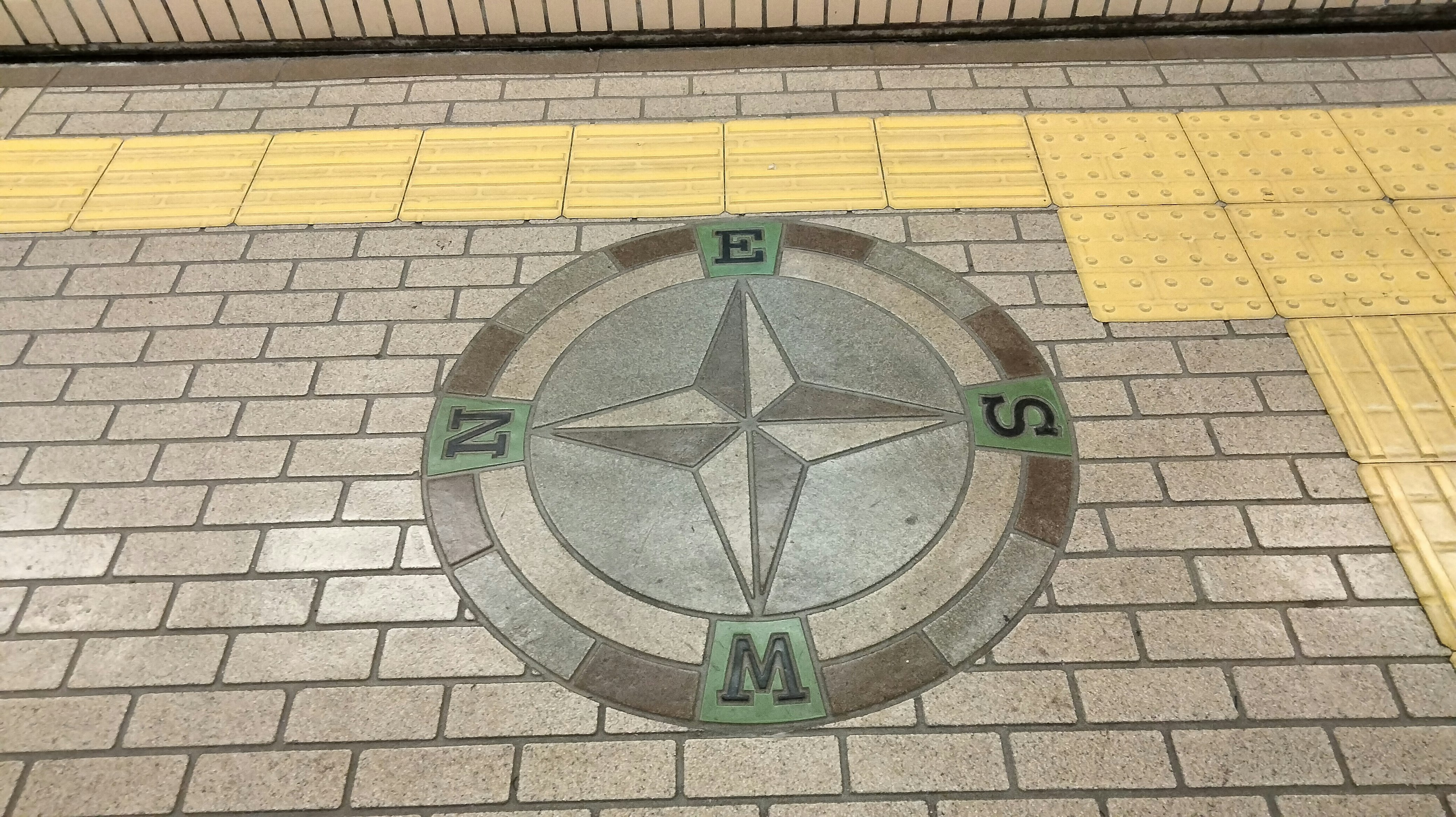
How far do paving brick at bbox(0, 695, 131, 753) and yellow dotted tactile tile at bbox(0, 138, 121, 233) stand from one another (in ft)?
7.22

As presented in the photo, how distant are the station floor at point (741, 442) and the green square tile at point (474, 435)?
0.02 meters

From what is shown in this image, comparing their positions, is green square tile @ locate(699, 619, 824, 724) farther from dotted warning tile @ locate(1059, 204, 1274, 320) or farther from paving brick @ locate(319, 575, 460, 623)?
dotted warning tile @ locate(1059, 204, 1274, 320)

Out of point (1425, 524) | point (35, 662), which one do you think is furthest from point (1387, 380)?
point (35, 662)

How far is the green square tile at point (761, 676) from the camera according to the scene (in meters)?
2.58

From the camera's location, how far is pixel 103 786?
2486 millimetres

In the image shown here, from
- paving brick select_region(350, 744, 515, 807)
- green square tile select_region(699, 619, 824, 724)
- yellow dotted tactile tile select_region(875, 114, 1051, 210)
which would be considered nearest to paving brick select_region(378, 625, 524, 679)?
paving brick select_region(350, 744, 515, 807)

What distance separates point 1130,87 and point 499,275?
10.1ft

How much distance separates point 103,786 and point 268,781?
1.45 ft

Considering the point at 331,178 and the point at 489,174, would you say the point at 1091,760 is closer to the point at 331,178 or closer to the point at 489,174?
the point at 489,174

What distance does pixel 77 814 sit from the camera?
2439 mm

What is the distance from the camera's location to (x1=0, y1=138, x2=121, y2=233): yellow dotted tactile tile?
3938 millimetres

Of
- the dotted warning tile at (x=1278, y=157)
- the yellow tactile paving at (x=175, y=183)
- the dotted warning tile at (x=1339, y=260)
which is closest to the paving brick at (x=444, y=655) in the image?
the yellow tactile paving at (x=175, y=183)

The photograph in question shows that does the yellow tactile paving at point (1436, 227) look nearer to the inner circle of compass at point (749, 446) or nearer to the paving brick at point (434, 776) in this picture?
the inner circle of compass at point (749, 446)

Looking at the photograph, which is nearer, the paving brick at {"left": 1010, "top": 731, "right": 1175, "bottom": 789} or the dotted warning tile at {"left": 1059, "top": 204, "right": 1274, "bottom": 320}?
the paving brick at {"left": 1010, "top": 731, "right": 1175, "bottom": 789}
